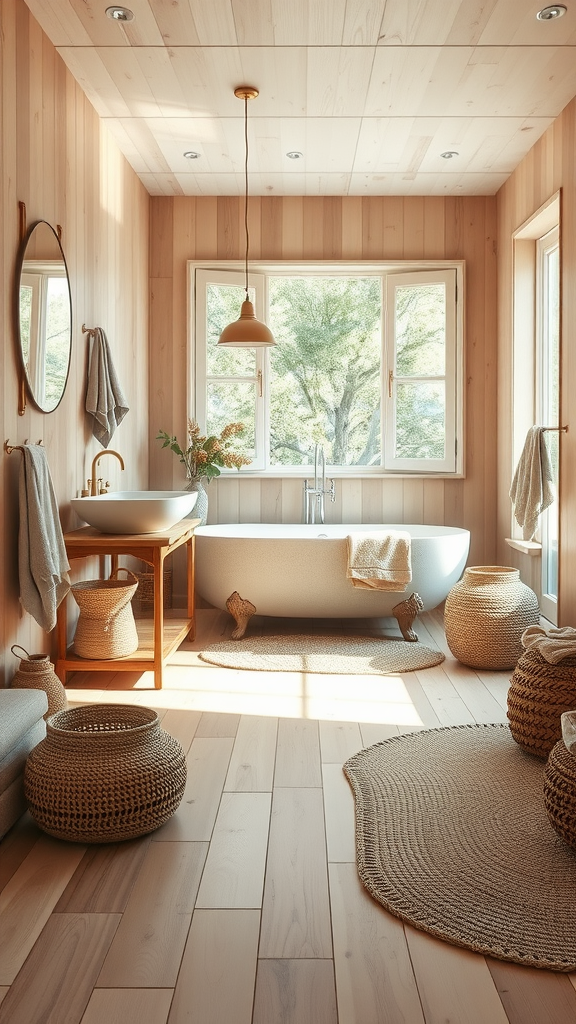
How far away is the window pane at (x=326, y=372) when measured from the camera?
740 cm

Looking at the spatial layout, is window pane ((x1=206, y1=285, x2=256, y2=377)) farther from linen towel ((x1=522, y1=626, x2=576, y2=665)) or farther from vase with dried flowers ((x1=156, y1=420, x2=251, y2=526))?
linen towel ((x1=522, y1=626, x2=576, y2=665))

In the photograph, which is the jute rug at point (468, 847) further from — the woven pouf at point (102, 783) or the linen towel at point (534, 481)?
the linen towel at point (534, 481)

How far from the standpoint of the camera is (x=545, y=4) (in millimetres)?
3182

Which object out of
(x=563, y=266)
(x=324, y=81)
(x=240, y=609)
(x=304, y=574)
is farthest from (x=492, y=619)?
(x=324, y=81)

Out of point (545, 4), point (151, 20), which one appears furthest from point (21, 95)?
point (545, 4)

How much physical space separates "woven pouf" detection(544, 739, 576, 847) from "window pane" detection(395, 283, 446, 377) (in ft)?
12.2

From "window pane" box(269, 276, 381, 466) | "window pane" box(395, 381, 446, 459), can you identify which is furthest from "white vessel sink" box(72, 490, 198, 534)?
"window pane" box(269, 276, 381, 466)

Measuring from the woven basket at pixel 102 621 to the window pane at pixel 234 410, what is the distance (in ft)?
6.70

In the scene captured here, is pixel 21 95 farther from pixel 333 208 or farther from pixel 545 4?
pixel 333 208

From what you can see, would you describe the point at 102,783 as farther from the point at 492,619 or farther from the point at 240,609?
the point at 240,609

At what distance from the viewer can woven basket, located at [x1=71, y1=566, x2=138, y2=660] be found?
3.76 metres

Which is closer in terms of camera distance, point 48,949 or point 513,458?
point 48,949

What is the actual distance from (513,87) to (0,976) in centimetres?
380

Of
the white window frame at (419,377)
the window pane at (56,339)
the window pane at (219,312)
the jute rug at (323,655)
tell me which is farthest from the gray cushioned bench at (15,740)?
the white window frame at (419,377)
